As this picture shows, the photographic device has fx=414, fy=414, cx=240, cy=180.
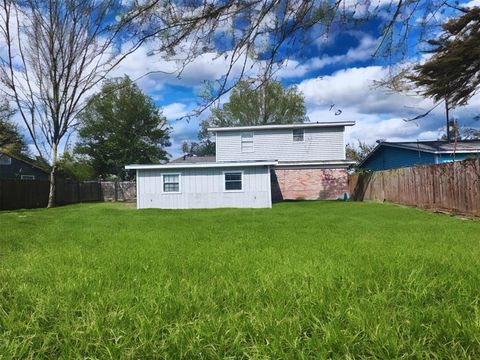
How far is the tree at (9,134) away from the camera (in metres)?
36.1

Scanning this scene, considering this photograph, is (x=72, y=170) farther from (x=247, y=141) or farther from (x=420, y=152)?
(x=420, y=152)

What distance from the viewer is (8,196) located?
826 inches

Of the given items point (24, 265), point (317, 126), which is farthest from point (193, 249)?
point (317, 126)

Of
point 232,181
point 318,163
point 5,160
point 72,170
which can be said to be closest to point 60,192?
point 5,160

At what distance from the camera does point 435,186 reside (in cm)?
1441

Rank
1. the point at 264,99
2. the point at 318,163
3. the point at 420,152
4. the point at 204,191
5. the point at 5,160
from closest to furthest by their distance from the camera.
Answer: the point at 264,99 < the point at 204,191 < the point at 420,152 < the point at 318,163 < the point at 5,160

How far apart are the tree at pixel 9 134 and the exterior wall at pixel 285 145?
66.8 feet

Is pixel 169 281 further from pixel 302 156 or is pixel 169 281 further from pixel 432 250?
pixel 302 156

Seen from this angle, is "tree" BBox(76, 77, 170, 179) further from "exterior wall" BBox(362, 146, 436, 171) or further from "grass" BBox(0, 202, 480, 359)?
"grass" BBox(0, 202, 480, 359)

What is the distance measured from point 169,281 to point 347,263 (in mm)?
1956

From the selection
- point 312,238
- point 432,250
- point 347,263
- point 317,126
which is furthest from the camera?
point 317,126

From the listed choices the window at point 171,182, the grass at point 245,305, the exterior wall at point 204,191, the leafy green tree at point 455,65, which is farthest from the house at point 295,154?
the grass at point 245,305

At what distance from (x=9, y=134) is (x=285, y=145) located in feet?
91.4

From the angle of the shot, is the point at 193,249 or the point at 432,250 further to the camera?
the point at 193,249
